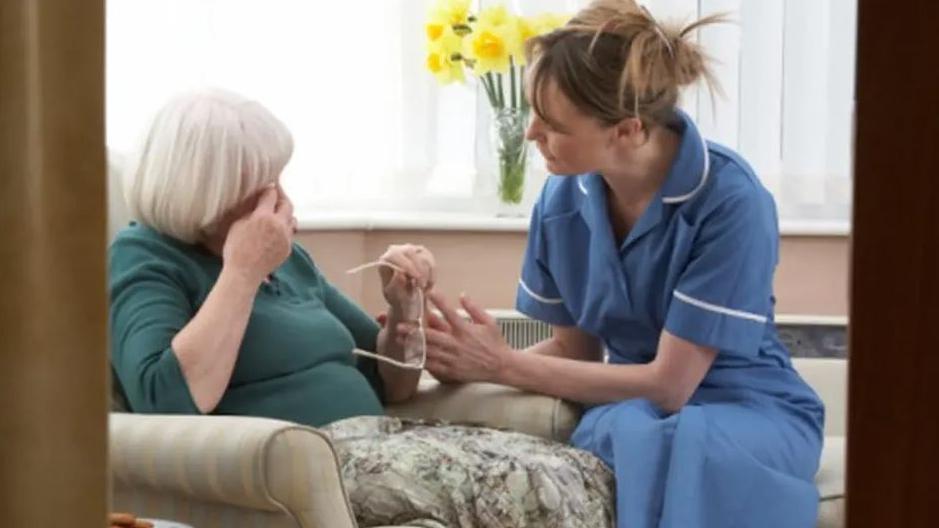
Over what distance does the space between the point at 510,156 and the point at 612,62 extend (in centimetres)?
113

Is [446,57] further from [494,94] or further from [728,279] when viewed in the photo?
[728,279]

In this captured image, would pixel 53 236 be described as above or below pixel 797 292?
above

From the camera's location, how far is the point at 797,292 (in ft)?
10.8

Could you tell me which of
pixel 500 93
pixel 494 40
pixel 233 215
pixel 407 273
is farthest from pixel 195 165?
pixel 500 93

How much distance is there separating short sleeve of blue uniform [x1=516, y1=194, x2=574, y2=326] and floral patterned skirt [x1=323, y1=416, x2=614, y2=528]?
1.09ft

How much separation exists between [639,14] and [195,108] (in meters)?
0.64

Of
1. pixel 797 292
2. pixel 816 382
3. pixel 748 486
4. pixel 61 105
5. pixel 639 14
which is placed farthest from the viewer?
pixel 797 292

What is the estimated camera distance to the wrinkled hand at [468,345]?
2248mm

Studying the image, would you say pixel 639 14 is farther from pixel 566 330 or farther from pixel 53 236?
pixel 53 236

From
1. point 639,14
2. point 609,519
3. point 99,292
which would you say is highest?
point 639,14

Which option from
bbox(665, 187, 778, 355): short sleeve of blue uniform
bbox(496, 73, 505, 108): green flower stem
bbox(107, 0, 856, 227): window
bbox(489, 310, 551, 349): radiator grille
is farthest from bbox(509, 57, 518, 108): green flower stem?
bbox(665, 187, 778, 355): short sleeve of blue uniform

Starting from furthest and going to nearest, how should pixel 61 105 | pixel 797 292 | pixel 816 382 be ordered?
pixel 797 292
pixel 816 382
pixel 61 105

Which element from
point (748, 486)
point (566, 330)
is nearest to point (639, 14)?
point (566, 330)

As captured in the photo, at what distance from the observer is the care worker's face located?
86.5 inches
